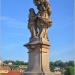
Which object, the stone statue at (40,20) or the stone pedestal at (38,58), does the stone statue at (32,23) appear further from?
the stone pedestal at (38,58)

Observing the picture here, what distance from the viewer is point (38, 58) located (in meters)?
9.76

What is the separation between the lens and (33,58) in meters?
9.81

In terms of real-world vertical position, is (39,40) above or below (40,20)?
below

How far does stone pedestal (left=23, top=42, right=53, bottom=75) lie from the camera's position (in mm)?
9695

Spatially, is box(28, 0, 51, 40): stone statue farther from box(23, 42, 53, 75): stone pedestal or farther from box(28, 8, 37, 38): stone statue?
box(23, 42, 53, 75): stone pedestal

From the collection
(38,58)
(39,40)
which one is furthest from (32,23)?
(38,58)

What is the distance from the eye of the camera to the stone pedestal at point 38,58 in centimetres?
970

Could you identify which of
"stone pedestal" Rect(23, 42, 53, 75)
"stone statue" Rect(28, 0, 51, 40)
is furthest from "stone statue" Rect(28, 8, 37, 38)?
"stone pedestal" Rect(23, 42, 53, 75)

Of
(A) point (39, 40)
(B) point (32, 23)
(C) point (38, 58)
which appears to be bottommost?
(C) point (38, 58)

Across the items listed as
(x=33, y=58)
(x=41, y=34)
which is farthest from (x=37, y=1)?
(x=33, y=58)

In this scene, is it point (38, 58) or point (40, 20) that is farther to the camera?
point (40, 20)

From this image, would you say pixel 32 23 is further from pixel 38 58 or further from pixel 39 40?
pixel 38 58

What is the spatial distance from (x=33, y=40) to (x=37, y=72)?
1.00 metres


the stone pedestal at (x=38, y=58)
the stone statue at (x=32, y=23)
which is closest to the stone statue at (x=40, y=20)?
the stone statue at (x=32, y=23)
